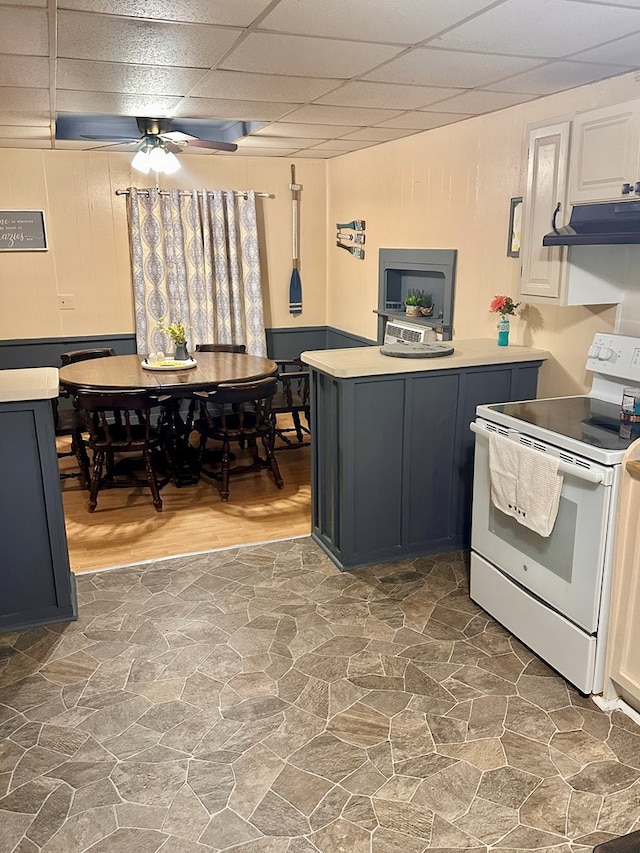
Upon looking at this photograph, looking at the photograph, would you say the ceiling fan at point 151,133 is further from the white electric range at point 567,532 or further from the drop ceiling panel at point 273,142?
the white electric range at point 567,532

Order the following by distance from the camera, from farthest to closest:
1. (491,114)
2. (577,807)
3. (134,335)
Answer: (134,335), (491,114), (577,807)

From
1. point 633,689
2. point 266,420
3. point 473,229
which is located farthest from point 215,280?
point 633,689

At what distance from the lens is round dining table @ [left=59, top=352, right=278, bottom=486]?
4.38 metres

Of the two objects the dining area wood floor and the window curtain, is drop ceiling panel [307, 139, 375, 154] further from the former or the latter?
the dining area wood floor

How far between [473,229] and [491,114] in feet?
2.05

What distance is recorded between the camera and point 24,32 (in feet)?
7.91

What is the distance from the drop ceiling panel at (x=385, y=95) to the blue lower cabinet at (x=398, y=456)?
4.42ft

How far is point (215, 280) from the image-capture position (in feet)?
20.2

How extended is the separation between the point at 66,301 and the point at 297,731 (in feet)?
15.1

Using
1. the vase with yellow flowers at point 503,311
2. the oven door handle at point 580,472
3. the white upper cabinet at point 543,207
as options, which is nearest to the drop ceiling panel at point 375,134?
the vase with yellow flowers at point 503,311

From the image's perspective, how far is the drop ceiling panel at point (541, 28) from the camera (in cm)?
217

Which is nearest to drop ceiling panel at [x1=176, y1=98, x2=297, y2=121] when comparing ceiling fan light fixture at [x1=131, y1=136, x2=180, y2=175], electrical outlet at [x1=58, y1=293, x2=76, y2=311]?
ceiling fan light fixture at [x1=131, y1=136, x2=180, y2=175]

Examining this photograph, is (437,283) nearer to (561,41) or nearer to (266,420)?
(266,420)

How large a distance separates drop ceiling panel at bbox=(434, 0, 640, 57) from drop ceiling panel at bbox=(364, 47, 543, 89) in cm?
10
